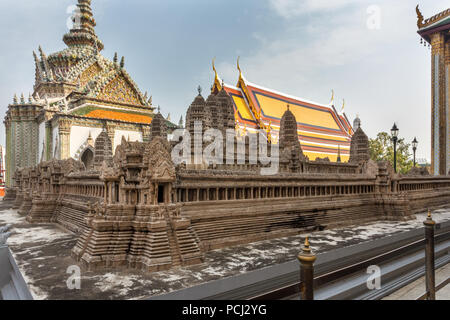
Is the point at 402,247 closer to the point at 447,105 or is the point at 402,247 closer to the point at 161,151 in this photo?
the point at 161,151

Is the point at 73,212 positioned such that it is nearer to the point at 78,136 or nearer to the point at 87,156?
the point at 78,136

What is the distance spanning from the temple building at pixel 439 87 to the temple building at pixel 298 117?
9464 mm

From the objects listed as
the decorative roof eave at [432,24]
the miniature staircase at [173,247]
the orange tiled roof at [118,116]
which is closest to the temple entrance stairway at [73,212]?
the miniature staircase at [173,247]

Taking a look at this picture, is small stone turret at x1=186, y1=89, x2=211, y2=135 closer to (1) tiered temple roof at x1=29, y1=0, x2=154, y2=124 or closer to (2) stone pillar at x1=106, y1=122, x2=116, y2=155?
(2) stone pillar at x1=106, y1=122, x2=116, y2=155

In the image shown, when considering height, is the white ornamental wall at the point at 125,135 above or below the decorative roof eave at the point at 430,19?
below

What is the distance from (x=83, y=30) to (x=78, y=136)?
17.4m

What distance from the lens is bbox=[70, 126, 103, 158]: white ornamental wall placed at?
1168 inches

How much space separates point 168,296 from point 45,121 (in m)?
30.1

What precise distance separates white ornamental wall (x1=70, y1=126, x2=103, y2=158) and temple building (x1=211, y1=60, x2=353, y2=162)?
12.8m

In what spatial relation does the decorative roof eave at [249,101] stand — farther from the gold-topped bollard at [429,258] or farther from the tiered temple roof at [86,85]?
the gold-topped bollard at [429,258]

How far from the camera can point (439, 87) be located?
32906 millimetres

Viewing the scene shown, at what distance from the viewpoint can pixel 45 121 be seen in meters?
31.0

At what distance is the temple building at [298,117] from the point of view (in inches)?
1401
